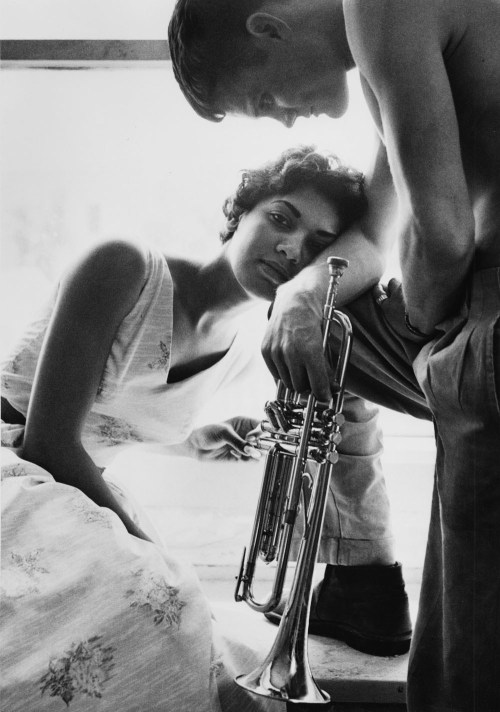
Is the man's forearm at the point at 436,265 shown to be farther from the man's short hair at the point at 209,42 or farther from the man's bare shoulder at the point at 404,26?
the man's short hair at the point at 209,42

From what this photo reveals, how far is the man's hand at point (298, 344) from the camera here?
3.41ft

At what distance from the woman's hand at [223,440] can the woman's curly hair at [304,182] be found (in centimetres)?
42

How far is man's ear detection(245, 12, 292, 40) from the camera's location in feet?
3.99

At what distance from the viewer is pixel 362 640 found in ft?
4.05

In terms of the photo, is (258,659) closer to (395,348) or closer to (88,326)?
(395,348)

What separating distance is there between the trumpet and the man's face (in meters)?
0.39

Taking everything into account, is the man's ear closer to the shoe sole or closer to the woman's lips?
the woman's lips

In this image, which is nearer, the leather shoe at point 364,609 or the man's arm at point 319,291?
the man's arm at point 319,291

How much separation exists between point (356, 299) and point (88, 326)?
19.0 inches

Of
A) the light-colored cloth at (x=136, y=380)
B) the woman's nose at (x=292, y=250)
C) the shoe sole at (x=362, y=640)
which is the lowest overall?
the shoe sole at (x=362, y=640)

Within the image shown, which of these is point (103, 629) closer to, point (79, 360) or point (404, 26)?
point (79, 360)

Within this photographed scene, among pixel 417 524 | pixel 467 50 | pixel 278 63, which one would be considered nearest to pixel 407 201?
pixel 467 50

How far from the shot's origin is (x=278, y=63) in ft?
4.09

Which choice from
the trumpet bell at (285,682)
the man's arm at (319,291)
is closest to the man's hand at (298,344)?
the man's arm at (319,291)
